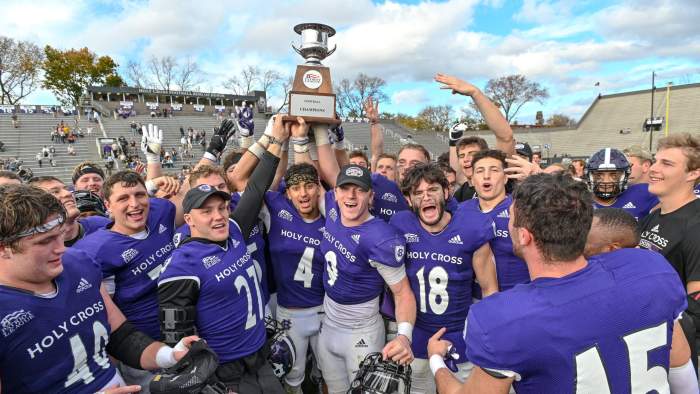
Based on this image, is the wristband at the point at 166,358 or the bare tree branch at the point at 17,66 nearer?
the wristband at the point at 166,358

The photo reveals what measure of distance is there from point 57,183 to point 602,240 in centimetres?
419

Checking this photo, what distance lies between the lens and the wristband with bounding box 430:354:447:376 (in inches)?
84.5

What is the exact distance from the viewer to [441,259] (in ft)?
9.95

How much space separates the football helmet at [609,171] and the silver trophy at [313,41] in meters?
2.86

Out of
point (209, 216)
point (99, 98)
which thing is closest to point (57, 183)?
point (209, 216)

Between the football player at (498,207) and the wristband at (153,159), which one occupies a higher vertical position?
the wristband at (153,159)

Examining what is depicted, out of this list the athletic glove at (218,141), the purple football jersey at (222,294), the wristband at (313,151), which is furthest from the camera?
the athletic glove at (218,141)

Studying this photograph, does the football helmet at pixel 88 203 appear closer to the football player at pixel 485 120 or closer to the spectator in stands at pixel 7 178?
the spectator in stands at pixel 7 178

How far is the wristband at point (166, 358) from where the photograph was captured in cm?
231

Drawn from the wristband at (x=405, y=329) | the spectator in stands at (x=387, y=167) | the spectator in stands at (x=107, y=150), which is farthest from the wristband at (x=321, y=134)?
the spectator in stands at (x=107, y=150)

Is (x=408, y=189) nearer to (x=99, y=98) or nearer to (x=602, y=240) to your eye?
(x=602, y=240)

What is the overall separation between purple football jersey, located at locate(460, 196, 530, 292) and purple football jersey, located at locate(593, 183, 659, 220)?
4.25 ft

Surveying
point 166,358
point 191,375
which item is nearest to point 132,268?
point 166,358

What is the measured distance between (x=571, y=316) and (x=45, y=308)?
7.66 feet
